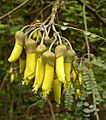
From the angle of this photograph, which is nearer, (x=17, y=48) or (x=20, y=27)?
(x=17, y=48)

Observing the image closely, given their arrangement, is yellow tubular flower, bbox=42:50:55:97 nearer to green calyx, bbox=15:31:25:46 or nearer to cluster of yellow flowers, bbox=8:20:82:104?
cluster of yellow flowers, bbox=8:20:82:104

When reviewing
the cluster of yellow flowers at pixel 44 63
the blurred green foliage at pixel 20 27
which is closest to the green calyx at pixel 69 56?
the cluster of yellow flowers at pixel 44 63

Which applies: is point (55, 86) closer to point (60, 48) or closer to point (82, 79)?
point (60, 48)

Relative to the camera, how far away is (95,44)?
4391mm

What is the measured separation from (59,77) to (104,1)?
2577 mm

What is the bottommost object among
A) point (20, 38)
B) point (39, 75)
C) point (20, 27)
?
point (39, 75)

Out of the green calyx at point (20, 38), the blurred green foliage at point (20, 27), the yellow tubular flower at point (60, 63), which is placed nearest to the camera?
the yellow tubular flower at point (60, 63)

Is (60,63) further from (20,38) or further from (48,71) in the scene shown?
(20,38)

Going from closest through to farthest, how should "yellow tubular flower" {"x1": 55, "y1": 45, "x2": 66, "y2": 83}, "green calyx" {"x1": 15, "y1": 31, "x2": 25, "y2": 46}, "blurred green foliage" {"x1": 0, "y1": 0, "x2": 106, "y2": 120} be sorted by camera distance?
"yellow tubular flower" {"x1": 55, "y1": 45, "x2": 66, "y2": 83} → "green calyx" {"x1": 15, "y1": 31, "x2": 25, "y2": 46} → "blurred green foliage" {"x1": 0, "y1": 0, "x2": 106, "y2": 120}

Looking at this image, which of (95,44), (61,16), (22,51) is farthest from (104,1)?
(22,51)

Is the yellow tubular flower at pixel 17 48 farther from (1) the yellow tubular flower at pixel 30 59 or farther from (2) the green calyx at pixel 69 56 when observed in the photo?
(2) the green calyx at pixel 69 56

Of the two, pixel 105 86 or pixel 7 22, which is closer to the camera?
pixel 105 86

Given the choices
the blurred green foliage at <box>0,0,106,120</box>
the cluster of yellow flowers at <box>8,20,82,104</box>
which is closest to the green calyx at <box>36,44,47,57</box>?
the cluster of yellow flowers at <box>8,20,82,104</box>

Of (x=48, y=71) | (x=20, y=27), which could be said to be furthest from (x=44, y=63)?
(x=20, y=27)
